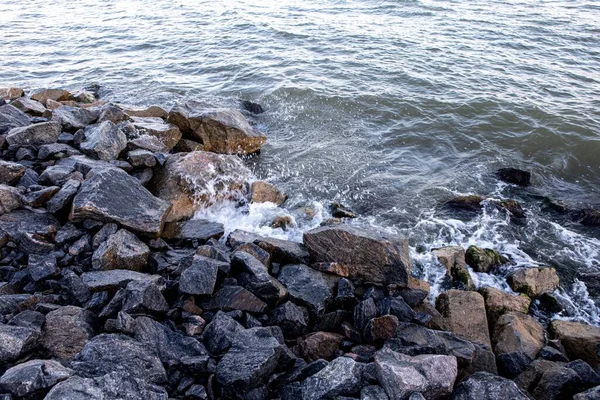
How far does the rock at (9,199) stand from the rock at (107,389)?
434 cm

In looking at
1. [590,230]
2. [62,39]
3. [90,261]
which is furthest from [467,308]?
[62,39]

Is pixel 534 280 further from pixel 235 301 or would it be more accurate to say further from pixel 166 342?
pixel 166 342

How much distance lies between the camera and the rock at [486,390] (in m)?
5.03

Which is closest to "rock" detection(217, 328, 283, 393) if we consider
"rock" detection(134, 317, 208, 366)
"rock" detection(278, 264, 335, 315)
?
"rock" detection(134, 317, 208, 366)

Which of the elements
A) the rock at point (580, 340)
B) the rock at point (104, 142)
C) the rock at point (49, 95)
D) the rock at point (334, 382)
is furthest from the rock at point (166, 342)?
the rock at point (49, 95)

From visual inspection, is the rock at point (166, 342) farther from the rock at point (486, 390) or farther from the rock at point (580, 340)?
the rock at point (580, 340)

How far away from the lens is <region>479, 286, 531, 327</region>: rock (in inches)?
307

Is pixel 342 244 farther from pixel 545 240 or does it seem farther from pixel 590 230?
pixel 590 230

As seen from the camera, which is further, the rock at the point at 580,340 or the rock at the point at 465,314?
the rock at the point at 465,314

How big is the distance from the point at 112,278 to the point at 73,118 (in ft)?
21.2

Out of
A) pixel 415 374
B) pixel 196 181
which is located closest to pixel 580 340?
pixel 415 374

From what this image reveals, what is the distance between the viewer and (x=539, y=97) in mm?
15617

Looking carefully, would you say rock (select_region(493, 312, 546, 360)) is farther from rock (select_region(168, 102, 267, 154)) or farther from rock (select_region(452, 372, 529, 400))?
rock (select_region(168, 102, 267, 154))

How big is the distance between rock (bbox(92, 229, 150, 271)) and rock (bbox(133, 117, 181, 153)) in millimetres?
4413
